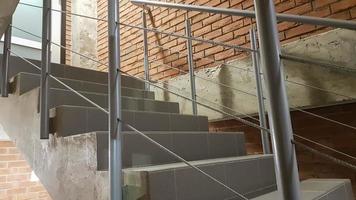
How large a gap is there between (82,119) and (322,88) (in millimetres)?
1553

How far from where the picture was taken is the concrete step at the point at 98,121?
1.36 m

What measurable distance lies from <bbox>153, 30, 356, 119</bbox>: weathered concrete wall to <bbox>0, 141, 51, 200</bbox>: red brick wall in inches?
94.2

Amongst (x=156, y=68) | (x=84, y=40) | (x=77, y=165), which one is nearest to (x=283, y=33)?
(x=156, y=68)

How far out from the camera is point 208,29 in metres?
2.85

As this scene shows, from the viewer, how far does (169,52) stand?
3.18 m

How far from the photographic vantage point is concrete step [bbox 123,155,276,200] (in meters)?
0.99

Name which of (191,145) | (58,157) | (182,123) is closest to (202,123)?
(182,123)

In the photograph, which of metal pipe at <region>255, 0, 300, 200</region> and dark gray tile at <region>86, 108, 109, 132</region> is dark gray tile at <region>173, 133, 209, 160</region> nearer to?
dark gray tile at <region>86, 108, 109, 132</region>

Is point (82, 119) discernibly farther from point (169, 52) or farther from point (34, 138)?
point (169, 52)

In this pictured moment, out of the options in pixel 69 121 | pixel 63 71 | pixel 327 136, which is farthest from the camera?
pixel 63 71

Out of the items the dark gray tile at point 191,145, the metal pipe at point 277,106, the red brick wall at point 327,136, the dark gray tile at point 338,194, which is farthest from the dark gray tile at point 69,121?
the red brick wall at point 327,136

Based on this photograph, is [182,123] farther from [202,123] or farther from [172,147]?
[172,147]

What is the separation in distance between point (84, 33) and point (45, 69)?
3004 millimetres

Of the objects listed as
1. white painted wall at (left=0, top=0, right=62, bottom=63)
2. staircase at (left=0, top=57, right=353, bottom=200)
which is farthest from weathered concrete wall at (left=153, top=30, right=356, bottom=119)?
white painted wall at (left=0, top=0, right=62, bottom=63)
